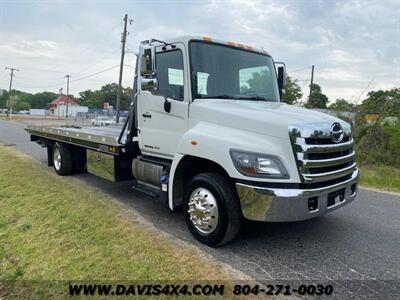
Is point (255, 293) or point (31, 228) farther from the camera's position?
point (31, 228)

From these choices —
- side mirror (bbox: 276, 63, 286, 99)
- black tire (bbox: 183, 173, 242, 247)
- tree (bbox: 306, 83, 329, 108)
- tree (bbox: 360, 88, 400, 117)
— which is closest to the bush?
tree (bbox: 360, 88, 400, 117)

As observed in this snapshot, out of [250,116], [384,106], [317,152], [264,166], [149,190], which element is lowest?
[149,190]

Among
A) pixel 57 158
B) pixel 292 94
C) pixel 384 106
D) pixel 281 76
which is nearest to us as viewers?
pixel 281 76

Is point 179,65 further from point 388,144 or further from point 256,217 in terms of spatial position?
point 388,144

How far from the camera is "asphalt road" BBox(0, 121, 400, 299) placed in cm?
339

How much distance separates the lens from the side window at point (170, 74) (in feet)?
14.7

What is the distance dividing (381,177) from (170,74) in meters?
7.13

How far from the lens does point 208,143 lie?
3.87 metres

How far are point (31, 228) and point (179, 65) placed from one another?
9.89ft

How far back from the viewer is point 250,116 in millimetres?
3773

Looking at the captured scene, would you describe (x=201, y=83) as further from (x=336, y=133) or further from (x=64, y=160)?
(x=64, y=160)

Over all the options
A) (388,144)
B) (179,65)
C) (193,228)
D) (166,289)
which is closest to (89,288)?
(166,289)

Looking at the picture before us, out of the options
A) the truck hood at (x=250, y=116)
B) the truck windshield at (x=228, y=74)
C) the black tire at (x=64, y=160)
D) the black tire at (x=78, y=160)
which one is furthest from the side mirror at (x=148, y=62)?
the black tire at (x=64, y=160)

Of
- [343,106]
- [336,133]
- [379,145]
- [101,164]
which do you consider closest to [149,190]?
[101,164]
